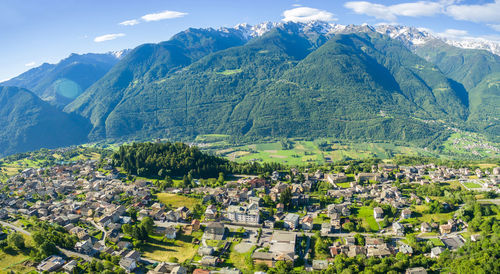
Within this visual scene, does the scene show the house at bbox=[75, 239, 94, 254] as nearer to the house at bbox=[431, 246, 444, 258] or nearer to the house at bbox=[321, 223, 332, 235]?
the house at bbox=[321, 223, 332, 235]

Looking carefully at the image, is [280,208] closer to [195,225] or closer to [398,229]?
[195,225]

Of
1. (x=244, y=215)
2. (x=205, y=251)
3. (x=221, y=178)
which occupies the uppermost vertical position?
(x=221, y=178)

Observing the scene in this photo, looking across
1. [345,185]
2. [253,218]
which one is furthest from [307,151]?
[253,218]

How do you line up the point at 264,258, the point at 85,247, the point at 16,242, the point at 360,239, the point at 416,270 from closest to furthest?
the point at 416,270 → the point at 264,258 → the point at 16,242 → the point at 85,247 → the point at 360,239

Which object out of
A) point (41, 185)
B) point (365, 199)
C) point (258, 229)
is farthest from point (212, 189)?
point (41, 185)

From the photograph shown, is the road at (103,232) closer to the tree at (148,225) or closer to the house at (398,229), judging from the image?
the tree at (148,225)

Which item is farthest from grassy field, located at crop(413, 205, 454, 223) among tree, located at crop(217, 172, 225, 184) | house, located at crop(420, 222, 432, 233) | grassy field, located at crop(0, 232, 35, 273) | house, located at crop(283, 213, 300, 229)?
grassy field, located at crop(0, 232, 35, 273)

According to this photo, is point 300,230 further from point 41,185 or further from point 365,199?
point 41,185
